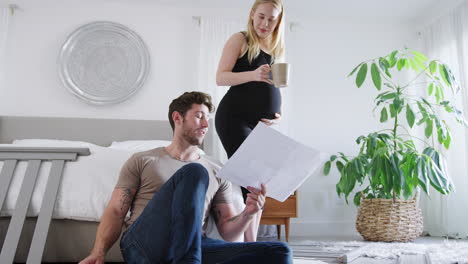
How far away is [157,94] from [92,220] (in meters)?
2.13

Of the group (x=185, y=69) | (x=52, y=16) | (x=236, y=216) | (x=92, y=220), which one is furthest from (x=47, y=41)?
(x=236, y=216)

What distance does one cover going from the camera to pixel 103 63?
141 inches

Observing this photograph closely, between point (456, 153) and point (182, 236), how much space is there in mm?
3029

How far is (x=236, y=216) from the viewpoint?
1327mm

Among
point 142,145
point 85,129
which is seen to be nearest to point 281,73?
point 142,145

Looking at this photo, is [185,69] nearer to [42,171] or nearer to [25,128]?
[25,128]

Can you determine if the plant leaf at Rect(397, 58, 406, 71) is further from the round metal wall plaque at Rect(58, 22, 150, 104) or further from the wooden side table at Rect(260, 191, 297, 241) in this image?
the round metal wall plaque at Rect(58, 22, 150, 104)

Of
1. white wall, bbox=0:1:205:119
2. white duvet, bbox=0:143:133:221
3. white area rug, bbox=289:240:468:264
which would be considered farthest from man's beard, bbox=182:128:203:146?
white wall, bbox=0:1:205:119

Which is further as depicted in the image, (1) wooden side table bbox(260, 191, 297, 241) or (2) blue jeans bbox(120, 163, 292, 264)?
(1) wooden side table bbox(260, 191, 297, 241)

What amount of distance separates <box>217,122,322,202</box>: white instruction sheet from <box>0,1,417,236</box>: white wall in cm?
252

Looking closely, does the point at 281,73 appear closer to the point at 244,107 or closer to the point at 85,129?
the point at 244,107

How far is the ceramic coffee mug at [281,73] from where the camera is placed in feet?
4.09

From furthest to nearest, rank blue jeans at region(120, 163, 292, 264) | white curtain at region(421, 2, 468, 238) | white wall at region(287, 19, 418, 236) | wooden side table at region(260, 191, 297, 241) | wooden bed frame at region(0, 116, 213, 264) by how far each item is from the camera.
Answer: white wall at region(287, 19, 418, 236)
white curtain at region(421, 2, 468, 238)
wooden side table at region(260, 191, 297, 241)
wooden bed frame at region(0, 116, 213, 264)
blue jeans at region(120, 163, 292, 264)

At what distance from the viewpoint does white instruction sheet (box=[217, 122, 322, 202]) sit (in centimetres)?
116
